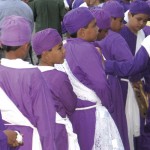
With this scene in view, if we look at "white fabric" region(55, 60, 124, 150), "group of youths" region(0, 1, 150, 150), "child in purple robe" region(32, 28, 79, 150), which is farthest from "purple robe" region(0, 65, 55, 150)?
"white fabric" region(55, 60, 124, 150)

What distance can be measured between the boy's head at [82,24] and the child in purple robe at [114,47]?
0.35m

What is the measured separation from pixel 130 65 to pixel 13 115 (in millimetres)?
1523

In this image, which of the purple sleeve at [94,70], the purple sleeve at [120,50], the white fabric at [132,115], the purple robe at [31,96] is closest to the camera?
the purple robe at [31,96]

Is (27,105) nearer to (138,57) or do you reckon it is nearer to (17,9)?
(138,57)

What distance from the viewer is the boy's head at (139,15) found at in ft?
16.1

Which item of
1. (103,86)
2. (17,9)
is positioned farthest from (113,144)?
(17,9)

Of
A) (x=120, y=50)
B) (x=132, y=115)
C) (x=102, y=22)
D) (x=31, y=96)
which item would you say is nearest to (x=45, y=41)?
(x=31, y=96)

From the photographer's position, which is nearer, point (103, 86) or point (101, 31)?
point (103, 86)

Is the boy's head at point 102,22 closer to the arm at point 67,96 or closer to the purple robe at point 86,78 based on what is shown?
the purple robe at point 86,78

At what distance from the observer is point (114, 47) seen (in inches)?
181

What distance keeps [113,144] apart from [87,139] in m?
0.22

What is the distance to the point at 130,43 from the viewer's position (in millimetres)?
4988

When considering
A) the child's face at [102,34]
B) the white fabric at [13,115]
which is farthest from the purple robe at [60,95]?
the child's face at [102,34]

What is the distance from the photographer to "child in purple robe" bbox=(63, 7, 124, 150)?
3889mm
